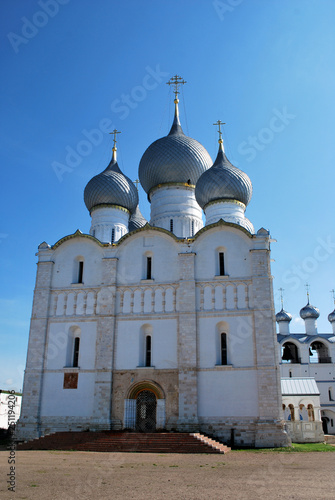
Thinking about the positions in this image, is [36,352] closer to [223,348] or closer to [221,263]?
[223,348]

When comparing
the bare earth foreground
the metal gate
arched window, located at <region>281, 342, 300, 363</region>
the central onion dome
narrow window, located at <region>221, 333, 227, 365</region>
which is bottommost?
the bare earth foreground

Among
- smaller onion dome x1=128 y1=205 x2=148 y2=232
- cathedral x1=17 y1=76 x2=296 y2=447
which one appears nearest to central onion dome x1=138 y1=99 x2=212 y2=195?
smaller onion dome x1=128 y1=205 x2=148 y2=232

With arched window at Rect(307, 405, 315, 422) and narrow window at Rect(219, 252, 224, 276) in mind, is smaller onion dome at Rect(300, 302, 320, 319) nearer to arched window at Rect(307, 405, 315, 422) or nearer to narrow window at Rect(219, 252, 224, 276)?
arched window at Rect(307, 405, 315, 422)

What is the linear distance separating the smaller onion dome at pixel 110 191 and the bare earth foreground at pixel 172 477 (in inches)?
573

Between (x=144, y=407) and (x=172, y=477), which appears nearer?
(x=172, y=477)

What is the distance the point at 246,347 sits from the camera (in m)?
19.3

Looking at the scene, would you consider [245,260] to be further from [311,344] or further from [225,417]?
[311,344]

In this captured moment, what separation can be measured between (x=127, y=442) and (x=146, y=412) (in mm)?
2825

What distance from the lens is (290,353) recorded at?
4366cm

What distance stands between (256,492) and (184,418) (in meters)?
10.9

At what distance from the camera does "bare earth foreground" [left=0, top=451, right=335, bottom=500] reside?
25.8ft

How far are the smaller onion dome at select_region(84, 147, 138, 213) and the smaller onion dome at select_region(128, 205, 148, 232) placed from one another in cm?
289

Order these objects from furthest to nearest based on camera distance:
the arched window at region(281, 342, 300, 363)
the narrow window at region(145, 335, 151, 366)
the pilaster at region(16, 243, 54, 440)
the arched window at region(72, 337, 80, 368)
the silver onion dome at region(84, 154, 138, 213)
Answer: the arched window at region(281, 342, 300, 363)
the silver onion dome at region(84, 154, 138, 213)
the arched window at region(72, 337, 80, 368)
the narrow window at region(145, 335, 151, 366)
the pilaster at region(16, 243, 54, 440)

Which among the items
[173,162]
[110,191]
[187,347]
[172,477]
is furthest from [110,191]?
[172,477]
